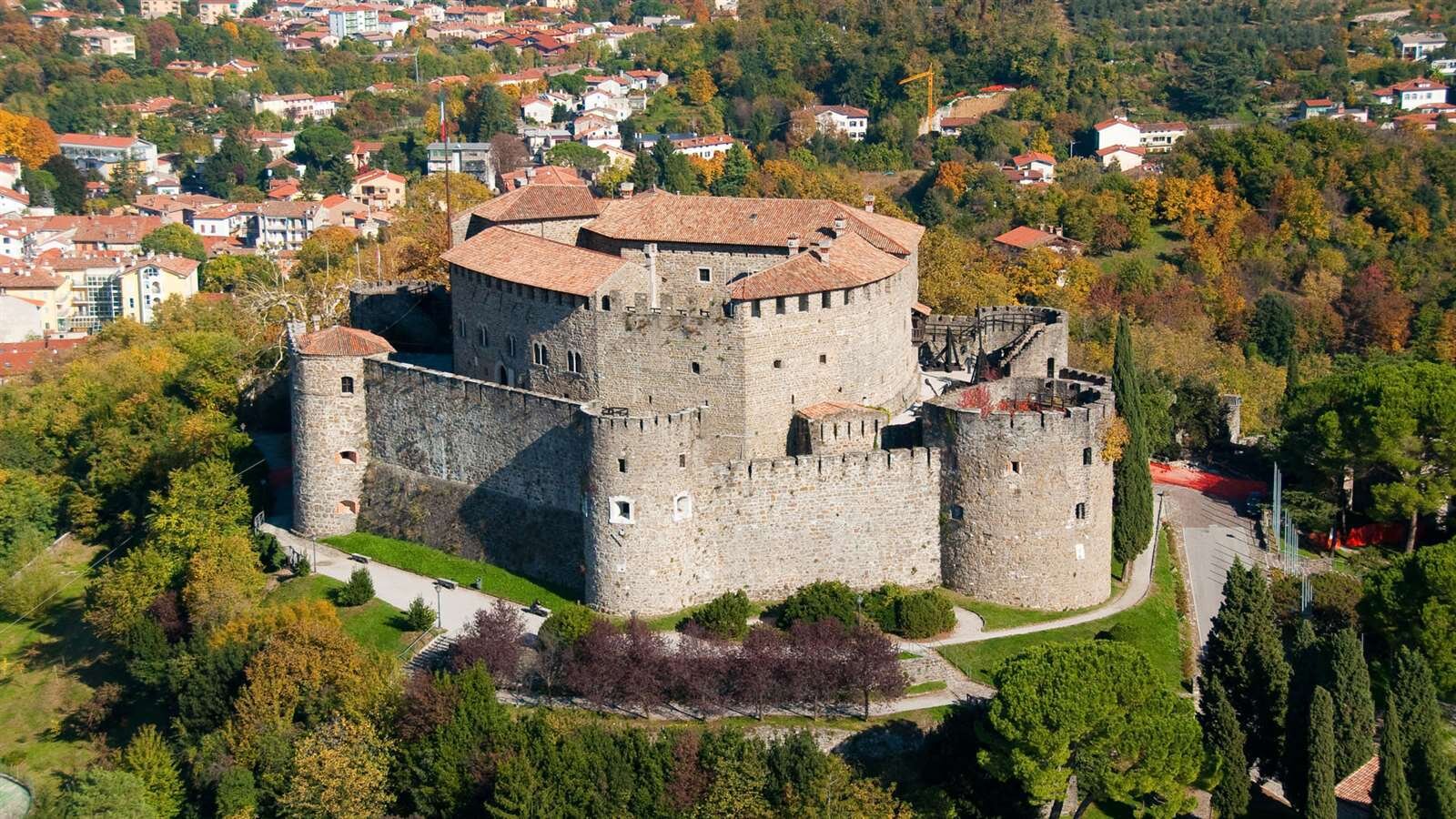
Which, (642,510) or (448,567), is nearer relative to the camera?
(642,510)

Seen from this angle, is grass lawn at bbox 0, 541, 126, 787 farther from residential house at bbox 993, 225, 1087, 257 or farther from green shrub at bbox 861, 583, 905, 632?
residential house at bbox 993, 225, 1087, 257

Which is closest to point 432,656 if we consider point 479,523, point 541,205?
point 479,523

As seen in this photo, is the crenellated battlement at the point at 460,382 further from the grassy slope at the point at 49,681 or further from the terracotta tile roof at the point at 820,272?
the grassy slope at the point at 49,681

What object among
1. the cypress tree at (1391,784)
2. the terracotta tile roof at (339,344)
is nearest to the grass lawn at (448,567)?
the terracotta tile roof at (339,344)

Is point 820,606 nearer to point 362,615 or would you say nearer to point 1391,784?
point 362,615

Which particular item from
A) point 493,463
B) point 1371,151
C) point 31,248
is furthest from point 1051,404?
point 31,248
